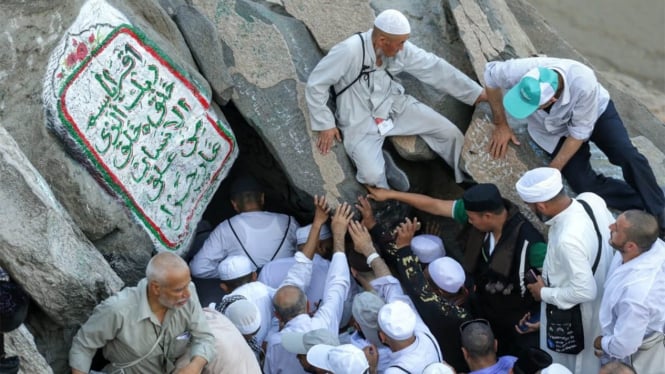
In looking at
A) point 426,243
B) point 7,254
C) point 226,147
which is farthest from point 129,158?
point 426,243

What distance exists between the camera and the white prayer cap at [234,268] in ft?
18.8

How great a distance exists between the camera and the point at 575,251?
511 cm

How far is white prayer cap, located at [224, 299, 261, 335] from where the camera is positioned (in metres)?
5.16

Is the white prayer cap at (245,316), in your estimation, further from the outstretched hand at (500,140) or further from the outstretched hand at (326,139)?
the outstretched hand at (500,140)

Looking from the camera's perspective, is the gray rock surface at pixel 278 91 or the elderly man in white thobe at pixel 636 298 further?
the gray rock surface at pixel 278 91

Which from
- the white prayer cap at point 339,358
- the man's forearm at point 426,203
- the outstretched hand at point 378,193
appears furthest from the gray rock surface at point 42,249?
the man's forearm at point 426,203

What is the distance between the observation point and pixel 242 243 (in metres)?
6.11

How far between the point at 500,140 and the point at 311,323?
2.04 meters

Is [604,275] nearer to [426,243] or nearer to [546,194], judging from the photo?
A: [546,194]

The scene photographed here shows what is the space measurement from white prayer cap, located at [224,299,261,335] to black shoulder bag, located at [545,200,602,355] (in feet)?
5.47

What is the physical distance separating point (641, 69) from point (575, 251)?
22.9 ft

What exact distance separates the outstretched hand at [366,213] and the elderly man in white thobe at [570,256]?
4.02 feet

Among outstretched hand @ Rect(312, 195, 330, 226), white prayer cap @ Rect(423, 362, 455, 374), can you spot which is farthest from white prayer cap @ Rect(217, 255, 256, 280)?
white prayer cap @ Rect(423, 362, 455, 374)

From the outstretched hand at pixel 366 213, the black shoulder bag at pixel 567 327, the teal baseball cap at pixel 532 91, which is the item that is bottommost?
the black shoulder bag at pixel 567 327
